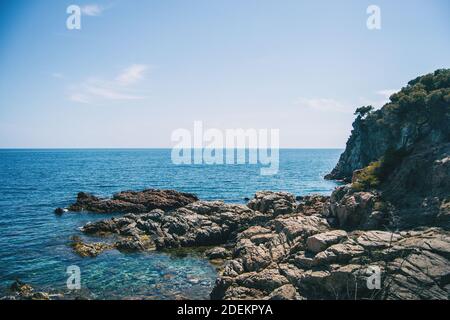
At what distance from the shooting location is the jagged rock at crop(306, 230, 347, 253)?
2847 centimetres

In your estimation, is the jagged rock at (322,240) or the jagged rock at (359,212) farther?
the jagged rock at (359,212)

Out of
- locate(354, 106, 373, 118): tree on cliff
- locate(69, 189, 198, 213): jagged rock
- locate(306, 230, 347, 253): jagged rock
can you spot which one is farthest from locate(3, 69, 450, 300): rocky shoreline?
locate(354, 106, 373, 118): tree on cliff

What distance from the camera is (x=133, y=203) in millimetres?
61719

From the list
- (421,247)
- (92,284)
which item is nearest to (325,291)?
(421,247)

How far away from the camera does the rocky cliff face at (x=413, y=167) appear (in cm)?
3356

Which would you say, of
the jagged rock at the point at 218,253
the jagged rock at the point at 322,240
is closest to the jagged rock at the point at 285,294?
the jagged rock at the point at 322,240

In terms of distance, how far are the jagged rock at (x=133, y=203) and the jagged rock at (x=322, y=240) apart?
3684cm

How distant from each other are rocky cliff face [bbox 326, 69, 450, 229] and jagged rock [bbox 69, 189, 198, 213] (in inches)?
1247

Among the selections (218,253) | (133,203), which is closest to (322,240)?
(218,253)

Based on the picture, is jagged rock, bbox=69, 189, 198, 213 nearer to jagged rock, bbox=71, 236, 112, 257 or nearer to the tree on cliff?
jagged rock, bbox=71, 236, 112, 257

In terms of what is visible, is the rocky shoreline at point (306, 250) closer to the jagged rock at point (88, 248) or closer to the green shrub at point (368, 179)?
the jagged rock at point (88, 248)

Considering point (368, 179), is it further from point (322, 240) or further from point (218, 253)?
point (218, 253)

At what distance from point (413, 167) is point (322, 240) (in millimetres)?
17609
